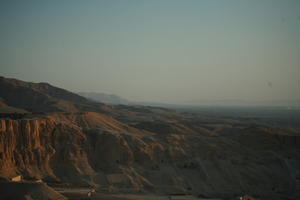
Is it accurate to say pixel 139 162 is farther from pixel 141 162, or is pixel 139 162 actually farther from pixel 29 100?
pixel 29 100

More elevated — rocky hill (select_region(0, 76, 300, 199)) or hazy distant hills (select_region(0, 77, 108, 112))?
hazy distant hills (select_region(0, 77, 108, 112))

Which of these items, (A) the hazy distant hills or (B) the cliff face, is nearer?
(B) the cliff face

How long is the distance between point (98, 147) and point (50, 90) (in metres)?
90.5

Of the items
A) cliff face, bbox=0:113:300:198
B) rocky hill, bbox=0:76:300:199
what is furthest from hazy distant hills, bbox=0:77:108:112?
rocky hill, bbox=0:76:300:199

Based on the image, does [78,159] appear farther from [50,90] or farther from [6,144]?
[50,90]

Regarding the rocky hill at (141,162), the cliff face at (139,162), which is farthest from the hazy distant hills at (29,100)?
the rocky hill at (141,162)

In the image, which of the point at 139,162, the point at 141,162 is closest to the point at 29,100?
the point at 139,162

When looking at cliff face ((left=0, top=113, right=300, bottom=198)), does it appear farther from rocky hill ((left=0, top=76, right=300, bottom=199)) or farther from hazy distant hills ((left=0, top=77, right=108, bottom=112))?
hazy distant hills ((left=0, top=77, right=108, bottom=112))

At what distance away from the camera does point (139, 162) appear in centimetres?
4397

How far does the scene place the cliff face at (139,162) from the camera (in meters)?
37.8

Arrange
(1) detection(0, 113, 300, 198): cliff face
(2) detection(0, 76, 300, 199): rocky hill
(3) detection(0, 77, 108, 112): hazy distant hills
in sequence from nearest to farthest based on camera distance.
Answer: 1. (2) detection(0, 76, 300, 199): rocky hill
2. (1) detection(0, 113, 300, 198): cliff face
3. (3) detection(0, 77, 108, 112): hazy distant hills

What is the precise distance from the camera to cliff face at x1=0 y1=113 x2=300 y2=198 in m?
37.8

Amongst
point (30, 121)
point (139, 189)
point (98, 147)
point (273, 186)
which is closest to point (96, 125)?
point (98, 147)

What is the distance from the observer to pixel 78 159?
40.9 metres
